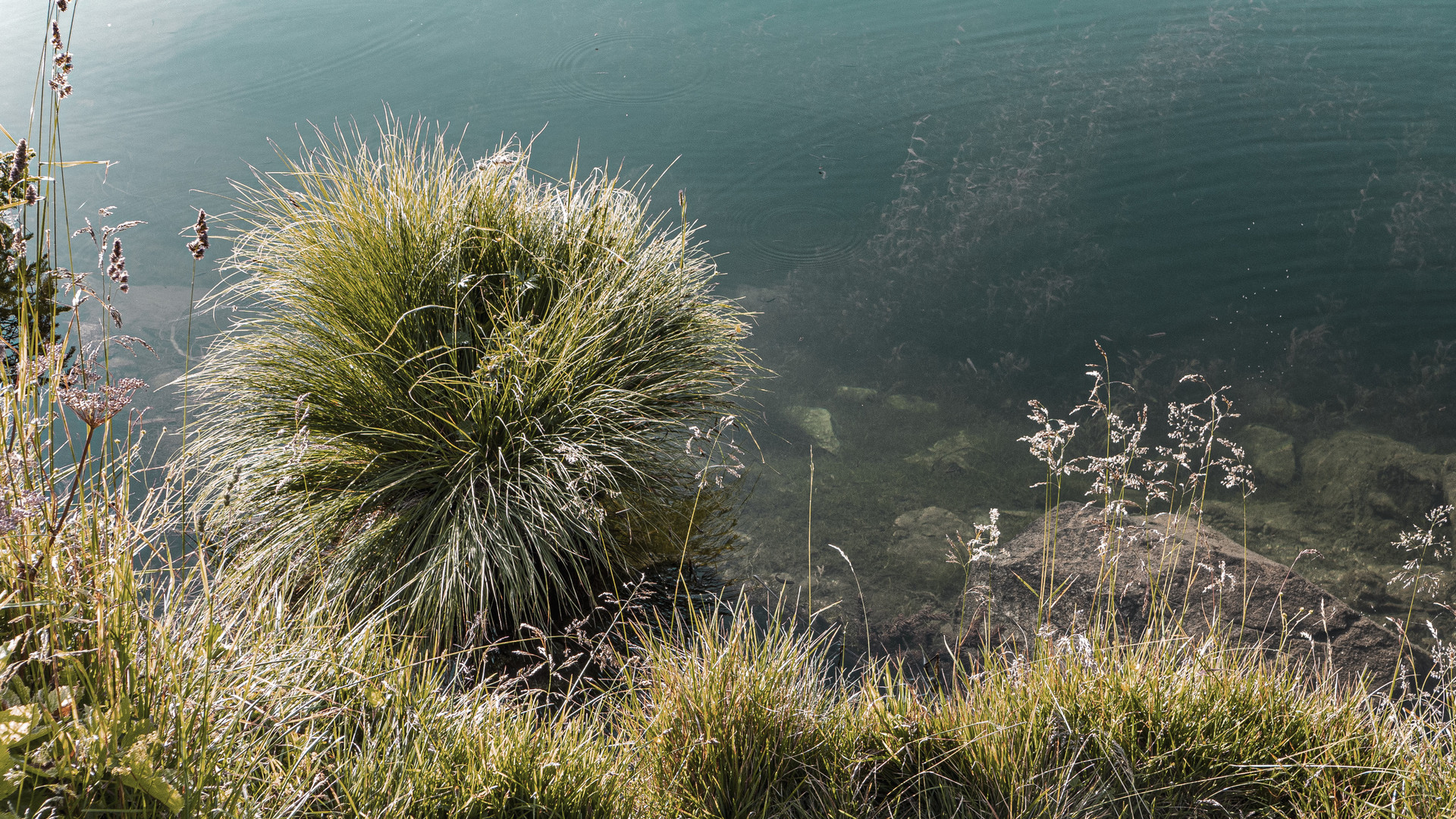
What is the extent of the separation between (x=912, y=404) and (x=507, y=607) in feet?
5.84

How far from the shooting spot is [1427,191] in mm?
4219

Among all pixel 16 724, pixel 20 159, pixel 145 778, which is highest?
pixel 20 159

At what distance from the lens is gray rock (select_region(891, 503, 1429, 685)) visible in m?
2.40

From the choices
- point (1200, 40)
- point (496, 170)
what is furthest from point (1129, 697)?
point (1200, 40)

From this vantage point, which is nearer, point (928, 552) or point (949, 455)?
point (928, 552)

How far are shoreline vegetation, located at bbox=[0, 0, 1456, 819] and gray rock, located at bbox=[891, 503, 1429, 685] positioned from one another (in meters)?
0.04

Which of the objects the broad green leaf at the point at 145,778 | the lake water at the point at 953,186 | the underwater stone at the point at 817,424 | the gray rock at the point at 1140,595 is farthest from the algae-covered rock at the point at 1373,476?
the broad green leaf at the point at 145,778

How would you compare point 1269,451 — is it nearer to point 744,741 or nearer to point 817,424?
point 817,424

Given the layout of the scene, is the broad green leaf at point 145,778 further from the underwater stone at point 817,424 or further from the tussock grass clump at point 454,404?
the underwater stone at point 817,424

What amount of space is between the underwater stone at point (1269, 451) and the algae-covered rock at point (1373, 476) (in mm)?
56

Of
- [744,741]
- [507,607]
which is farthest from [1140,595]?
[507,607]

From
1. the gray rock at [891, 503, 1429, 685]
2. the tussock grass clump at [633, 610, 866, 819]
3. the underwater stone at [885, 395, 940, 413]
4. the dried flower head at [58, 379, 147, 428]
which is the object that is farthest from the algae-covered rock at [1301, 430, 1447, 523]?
the dried flower head at [58, 379, 147, 428]

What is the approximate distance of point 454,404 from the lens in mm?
2312

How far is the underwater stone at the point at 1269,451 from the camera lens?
3.02m
